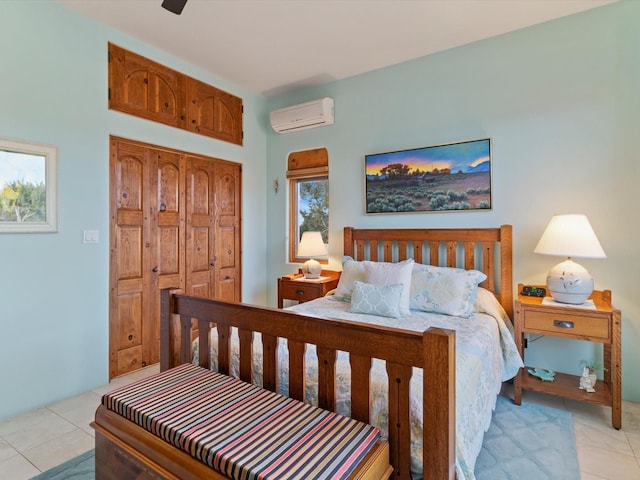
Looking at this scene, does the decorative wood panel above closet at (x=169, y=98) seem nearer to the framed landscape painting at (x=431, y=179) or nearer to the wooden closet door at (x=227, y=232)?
the wooden closet door at (x=227, y=232)

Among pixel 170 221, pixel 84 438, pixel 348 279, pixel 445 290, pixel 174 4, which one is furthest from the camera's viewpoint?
pixel 170 221

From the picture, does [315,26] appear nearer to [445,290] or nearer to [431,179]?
[431,179]

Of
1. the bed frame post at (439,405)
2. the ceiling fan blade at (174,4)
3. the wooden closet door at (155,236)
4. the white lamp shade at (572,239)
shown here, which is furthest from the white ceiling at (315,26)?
the bed frame post at (439,405)

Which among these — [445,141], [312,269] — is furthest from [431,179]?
[312,269]

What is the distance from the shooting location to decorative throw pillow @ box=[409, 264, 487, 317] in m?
2.45

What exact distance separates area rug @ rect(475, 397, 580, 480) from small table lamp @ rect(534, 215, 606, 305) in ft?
2.60

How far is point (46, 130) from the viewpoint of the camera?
2471mm

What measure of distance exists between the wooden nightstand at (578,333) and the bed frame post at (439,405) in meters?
1.61

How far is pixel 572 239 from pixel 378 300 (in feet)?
4.41

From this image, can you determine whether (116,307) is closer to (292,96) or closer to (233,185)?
(233,185)

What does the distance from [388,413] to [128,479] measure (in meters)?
1.07

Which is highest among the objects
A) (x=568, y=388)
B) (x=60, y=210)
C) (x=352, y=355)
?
(x=60, y=210)

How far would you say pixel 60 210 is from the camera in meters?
2.54

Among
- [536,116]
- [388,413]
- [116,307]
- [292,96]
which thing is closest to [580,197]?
[536,116]
